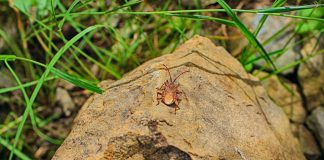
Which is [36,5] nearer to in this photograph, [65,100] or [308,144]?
[65,100]

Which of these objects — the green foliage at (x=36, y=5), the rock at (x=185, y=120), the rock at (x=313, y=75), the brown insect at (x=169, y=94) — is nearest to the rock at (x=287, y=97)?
the rock at (x=313, y=75)

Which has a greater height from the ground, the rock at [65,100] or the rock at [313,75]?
the rock at [65,100]

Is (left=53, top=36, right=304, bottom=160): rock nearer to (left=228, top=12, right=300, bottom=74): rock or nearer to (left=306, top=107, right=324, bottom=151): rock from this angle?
(left=306, top=107, right=324, bottom=151): rock

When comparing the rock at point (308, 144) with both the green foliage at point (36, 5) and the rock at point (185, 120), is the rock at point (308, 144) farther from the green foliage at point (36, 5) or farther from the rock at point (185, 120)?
the green foliage at point (36, 5)

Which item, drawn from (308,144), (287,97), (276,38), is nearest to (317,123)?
(308,144)

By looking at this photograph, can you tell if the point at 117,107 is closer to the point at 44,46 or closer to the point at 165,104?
the point at 165,104

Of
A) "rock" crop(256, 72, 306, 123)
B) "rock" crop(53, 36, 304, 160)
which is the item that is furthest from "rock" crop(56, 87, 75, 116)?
"rock" crop(256, 72, 306, 123)

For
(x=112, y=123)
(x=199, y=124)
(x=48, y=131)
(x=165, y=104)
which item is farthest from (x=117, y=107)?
(x=48, y=131)
